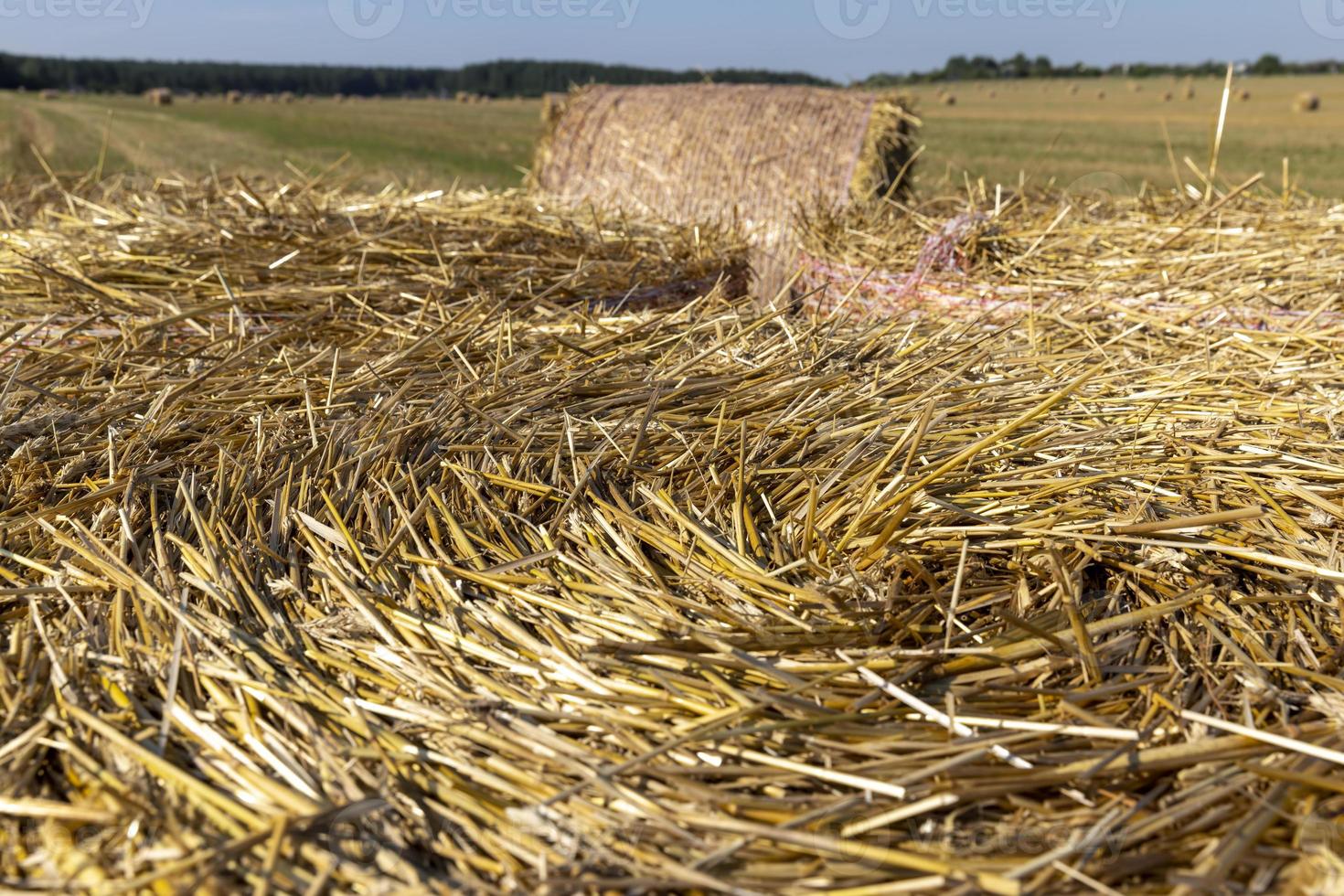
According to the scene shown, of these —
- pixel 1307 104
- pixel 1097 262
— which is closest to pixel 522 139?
pixel 1307 104

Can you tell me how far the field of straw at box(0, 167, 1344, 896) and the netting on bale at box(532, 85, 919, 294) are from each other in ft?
9.53

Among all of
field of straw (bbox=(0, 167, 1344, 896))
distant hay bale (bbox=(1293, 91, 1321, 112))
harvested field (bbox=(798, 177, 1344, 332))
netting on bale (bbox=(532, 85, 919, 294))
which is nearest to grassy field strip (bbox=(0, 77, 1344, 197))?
distant hay bale (bbox=(1293, 91, 1321, 112))

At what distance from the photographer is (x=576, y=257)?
3572 mm

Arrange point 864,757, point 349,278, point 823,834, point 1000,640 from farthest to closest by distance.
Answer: point 349,278 → point 1000,640 → point 864,757 → point 823,834

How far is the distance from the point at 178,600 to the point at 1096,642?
1.40 meters

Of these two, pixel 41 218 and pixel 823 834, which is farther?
pixel 41 218

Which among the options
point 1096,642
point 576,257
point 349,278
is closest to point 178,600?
point 1096,642

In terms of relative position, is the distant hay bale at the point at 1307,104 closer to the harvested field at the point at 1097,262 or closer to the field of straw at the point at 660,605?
the harvested field at the point at 1097,262

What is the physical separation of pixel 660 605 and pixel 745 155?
4.61 metres

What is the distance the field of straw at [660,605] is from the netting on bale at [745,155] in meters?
2.90

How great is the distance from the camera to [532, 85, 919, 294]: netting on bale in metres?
5.52

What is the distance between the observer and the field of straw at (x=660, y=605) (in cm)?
112

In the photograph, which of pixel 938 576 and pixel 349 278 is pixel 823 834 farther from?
pixel 349 278

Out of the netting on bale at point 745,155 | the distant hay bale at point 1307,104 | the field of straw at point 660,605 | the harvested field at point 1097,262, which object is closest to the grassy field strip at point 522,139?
the distant hay bale at point 1307,104
